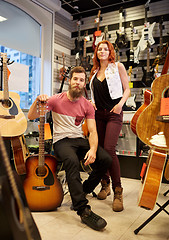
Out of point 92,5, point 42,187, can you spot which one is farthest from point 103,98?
point 92,5

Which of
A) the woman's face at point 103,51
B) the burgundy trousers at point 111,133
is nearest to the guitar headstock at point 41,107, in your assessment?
the burgundy trousers at point 111,133

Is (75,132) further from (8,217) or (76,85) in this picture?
(8,217)

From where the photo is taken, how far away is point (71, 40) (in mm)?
4895

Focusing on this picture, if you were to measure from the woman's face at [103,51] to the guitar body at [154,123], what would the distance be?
1.00m

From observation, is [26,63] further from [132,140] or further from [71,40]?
[132,140]

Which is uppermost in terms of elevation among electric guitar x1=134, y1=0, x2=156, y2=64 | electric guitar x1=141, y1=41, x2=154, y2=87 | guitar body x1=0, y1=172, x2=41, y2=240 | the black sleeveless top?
electric guitar x1=134, y1=0, x2=156, y2=64

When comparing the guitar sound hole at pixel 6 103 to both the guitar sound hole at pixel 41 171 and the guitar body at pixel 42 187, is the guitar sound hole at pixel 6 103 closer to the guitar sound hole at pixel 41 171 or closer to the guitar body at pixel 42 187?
the guitar body at pixel 42 187

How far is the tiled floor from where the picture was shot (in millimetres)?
1521

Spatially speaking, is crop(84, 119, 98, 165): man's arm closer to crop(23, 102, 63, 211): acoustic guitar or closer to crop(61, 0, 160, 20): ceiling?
crop(23, 102, 63, 211): acoustic guitar

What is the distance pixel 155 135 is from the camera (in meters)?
1.40

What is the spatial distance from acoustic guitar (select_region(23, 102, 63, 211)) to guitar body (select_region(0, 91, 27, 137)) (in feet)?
0.74

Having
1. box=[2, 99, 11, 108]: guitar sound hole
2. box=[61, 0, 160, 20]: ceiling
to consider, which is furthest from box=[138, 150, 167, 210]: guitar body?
box=[61, 0, 160, 20]: ceiling

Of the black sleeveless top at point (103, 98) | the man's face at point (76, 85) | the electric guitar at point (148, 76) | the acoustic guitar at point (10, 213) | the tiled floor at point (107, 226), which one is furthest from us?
the electric guitar at point (148, 76)

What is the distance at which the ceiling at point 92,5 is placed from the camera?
428 centimetres
